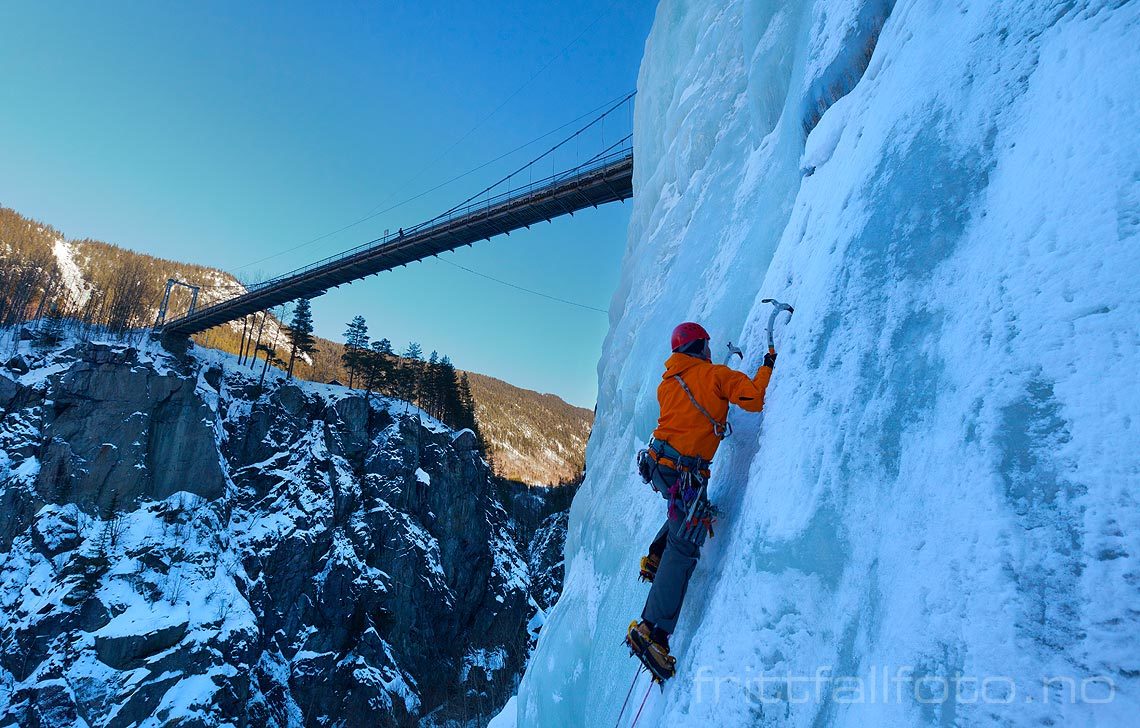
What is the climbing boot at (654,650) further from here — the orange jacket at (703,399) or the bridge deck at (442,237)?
the bridge deck at (442,237)

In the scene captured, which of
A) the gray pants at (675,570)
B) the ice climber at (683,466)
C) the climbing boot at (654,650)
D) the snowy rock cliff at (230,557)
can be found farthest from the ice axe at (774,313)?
the snowy rock cliff at (230,557)

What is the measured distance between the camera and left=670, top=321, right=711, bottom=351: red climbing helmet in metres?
2.89

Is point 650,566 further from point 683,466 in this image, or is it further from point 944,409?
point 944,409

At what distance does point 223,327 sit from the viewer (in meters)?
84.5

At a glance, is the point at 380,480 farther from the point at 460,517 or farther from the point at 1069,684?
the point at 1069,684

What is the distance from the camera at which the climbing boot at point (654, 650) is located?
2445 mm

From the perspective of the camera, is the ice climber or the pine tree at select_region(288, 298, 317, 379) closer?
the ice climber

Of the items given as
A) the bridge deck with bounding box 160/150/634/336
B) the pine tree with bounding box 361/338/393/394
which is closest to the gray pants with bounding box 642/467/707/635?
the bridge deck with bounding box 160/150/634/336

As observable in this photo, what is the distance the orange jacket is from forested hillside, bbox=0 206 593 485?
3050 centimetres

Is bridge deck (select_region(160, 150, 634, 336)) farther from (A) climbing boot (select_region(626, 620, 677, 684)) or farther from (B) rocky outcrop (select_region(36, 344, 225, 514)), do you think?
(A) climbing boot (select_region(626, 620, 677, 684))

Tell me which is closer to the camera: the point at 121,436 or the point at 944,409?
the point at 944,409

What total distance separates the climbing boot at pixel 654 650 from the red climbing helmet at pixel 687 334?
145 cm

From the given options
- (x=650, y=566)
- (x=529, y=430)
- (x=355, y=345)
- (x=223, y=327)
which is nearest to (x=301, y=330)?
(x=355, y=345)

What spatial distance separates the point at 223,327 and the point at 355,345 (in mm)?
54666
